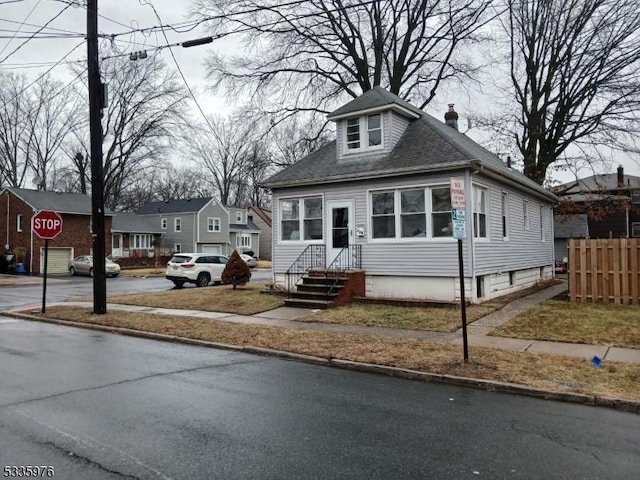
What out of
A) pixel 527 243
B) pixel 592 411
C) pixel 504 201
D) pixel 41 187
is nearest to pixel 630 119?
pixel 527 243

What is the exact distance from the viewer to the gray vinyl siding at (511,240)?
14961 millimetres

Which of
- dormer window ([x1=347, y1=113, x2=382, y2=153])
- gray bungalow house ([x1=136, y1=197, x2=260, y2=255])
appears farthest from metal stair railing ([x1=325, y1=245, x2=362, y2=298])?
gray bungalow house ([x1=136, y1=197, x2=260, y2=255])

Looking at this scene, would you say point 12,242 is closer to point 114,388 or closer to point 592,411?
point 114,388

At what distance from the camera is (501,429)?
4.97 m

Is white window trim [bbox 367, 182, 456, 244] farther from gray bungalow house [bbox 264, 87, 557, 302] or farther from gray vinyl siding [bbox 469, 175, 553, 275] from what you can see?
gray vinyl siding [bbox 469, 175, 553, 275]

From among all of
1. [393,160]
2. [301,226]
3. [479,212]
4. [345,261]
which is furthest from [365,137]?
[479,212]

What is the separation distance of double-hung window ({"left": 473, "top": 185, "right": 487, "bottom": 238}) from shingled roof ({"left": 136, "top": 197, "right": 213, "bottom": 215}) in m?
40.3

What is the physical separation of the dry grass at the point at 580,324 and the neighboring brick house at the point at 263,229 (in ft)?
168

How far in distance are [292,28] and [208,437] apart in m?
26.5

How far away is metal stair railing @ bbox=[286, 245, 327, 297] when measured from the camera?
16500 mm

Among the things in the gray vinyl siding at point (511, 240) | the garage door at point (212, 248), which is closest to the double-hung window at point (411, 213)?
the gray vinyl siding at point (511, 240)

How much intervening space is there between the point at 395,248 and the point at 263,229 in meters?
50.1

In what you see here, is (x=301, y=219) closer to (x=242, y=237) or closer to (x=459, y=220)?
(x=459, y=220)

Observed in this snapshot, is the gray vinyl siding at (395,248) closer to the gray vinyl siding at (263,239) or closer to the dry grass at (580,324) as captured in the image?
the dry grass at (580,324)
